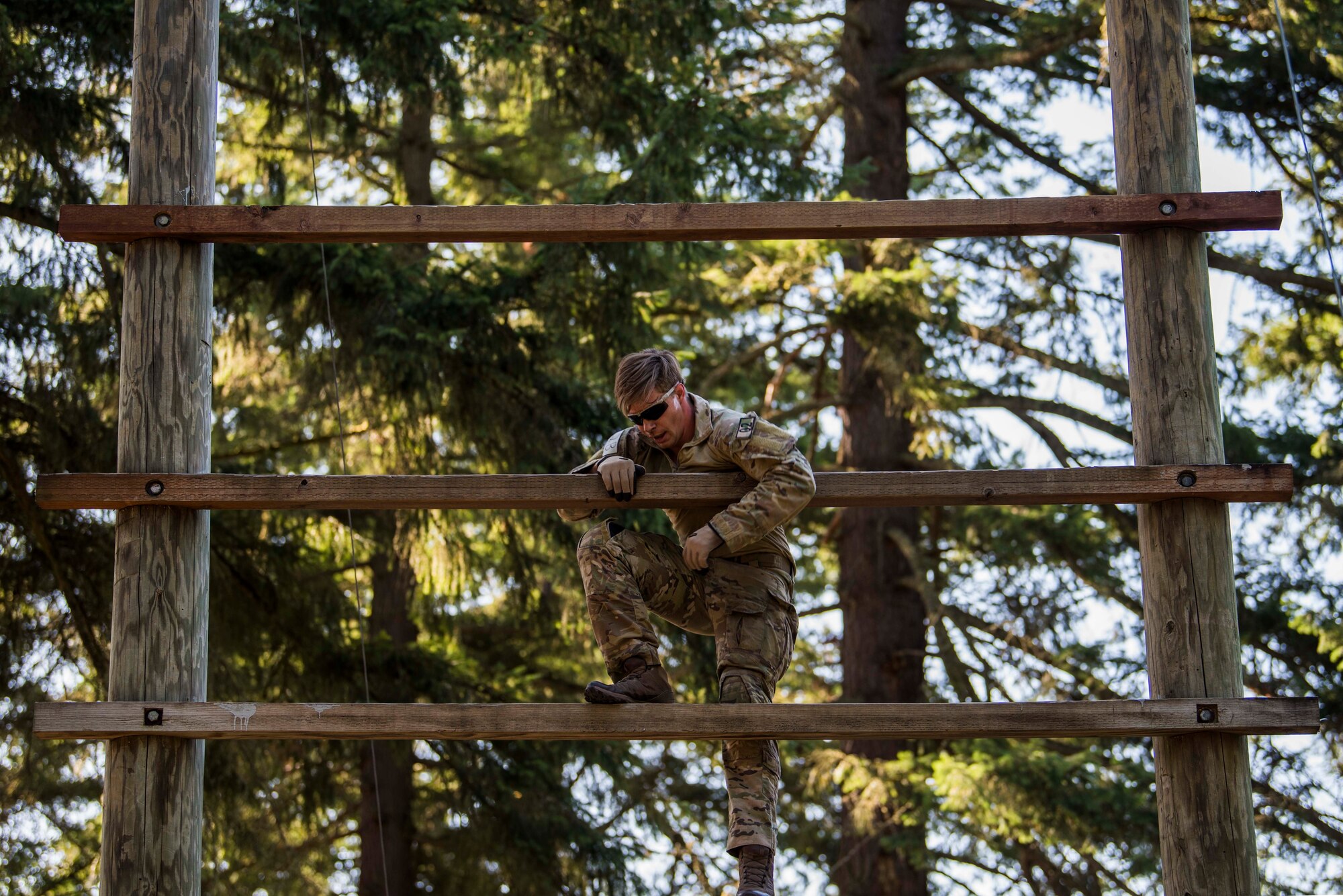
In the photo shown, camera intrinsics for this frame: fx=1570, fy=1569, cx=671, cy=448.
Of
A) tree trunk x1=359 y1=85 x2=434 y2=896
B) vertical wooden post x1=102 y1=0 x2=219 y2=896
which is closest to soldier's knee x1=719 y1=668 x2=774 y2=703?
vertical wooden post x1=102 y1=0 x2=219 y2=896

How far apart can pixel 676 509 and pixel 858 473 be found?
653 mm

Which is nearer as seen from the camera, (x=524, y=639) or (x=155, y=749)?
(x=155, y=749)

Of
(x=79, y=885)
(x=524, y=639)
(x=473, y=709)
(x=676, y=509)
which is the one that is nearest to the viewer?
(x=473, y=709)

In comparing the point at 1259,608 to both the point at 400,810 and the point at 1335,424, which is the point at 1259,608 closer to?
the point at 1335,424

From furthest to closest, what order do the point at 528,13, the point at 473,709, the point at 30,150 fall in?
the point at 528,13
the point at 30,150
the point at 473,709

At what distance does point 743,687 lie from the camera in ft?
13.0

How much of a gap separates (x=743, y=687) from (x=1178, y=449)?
4.00 feet

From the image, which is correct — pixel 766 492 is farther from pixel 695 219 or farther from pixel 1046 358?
pixel 1046 358

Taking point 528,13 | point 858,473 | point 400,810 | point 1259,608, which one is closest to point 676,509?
point 858,473

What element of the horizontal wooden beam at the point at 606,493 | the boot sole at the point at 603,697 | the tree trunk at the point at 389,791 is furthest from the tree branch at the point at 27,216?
the boot sole at the point at 603,697

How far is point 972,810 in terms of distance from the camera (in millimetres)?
10305

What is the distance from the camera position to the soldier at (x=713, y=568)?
377cm

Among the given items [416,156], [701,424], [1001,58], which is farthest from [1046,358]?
[701,424]

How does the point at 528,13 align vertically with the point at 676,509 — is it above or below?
above
